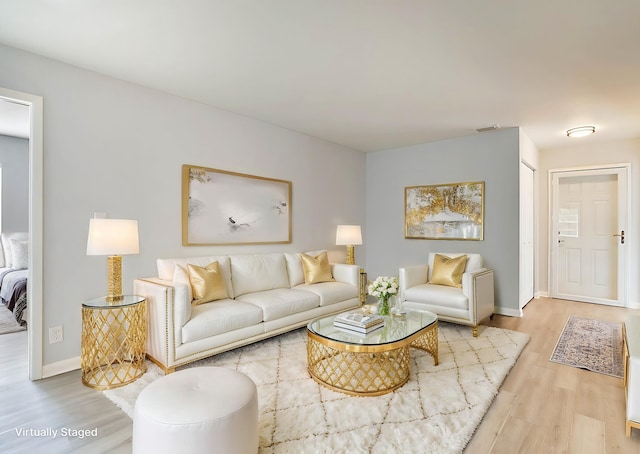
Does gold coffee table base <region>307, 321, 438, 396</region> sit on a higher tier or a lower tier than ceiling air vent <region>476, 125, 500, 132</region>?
lower

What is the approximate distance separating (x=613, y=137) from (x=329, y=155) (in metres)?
4.06

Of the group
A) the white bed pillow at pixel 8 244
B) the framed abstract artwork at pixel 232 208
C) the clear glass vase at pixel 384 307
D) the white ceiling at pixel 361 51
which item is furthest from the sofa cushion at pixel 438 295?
the white bed pillow at pixel 8 244

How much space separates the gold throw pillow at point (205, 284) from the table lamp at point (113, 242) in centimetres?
58

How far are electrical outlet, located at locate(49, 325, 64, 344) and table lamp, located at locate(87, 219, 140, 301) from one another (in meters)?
0.51

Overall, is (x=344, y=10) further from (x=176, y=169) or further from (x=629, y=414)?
(x=629, y=414)

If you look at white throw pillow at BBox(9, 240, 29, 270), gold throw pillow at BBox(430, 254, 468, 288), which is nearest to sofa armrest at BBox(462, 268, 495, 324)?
gold throw pillow at BBox(430, 254, 468, 288)

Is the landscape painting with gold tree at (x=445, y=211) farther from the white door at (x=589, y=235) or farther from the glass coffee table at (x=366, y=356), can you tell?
the glass coffee table at (x=366, y=356)

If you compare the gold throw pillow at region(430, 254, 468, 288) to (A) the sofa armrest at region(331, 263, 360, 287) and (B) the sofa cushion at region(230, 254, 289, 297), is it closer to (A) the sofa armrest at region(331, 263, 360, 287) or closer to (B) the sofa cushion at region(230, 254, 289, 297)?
(A) the sofa armrest at region(331, 263, 360, 287)

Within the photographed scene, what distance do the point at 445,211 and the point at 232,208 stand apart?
3.07 metres

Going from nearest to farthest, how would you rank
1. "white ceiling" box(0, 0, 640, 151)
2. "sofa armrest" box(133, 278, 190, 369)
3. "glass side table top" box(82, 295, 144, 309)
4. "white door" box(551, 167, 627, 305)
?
"white ceiling" box(0, 0, 640, 151)
"glass side table top" box(82, 295, 144, 309)
"sofa armrest" box(133, 278, 190, 369)
"white door" box(551, 167, 627, 305)

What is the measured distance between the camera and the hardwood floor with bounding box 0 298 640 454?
181 centimetres

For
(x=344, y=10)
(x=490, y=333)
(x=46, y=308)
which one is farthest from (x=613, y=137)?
(x=46, y=308)

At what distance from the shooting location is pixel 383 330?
2.60m

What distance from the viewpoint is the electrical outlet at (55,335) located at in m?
2.63
